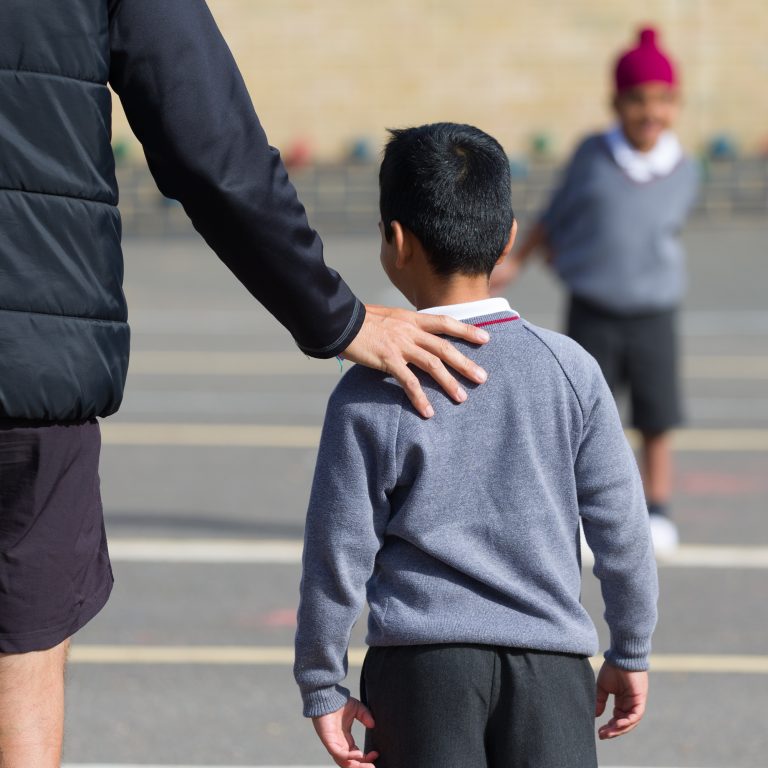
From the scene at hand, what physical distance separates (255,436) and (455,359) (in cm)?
600

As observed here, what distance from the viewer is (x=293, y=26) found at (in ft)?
82.8

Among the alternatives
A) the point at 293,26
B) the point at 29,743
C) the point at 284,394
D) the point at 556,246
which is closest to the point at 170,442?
the point at 284,394

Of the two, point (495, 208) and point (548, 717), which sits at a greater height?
point (495, 208)

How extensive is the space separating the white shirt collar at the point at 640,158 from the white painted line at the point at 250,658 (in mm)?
2045

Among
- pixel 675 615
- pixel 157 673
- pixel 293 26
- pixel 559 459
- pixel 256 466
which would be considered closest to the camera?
pixel 559 459

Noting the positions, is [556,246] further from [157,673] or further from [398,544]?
[398,544]

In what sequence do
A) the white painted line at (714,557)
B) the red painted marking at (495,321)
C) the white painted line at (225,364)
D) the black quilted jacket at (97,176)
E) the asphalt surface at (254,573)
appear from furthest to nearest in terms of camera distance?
the white painted line at (225,364) → the white painted line at (714,557) → the asphalt surface at (254,573) → the red painted marking at (495,321) → the black quilted jacket at (97,176)

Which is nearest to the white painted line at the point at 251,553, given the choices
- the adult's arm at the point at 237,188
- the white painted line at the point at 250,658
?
the white painted line at the point at 250,658

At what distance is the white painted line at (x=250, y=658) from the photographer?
4.65 meters

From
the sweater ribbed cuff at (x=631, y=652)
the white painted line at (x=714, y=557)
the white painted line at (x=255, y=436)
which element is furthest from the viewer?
the white painted line at (x=255, y=436)

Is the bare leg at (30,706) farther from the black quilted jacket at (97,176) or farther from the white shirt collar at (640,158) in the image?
the white shirt collar at (640,158)

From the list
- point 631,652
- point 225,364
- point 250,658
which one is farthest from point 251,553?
point 225,364

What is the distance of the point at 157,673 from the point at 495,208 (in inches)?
104

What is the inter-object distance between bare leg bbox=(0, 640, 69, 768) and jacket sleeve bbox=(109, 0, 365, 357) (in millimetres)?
684
